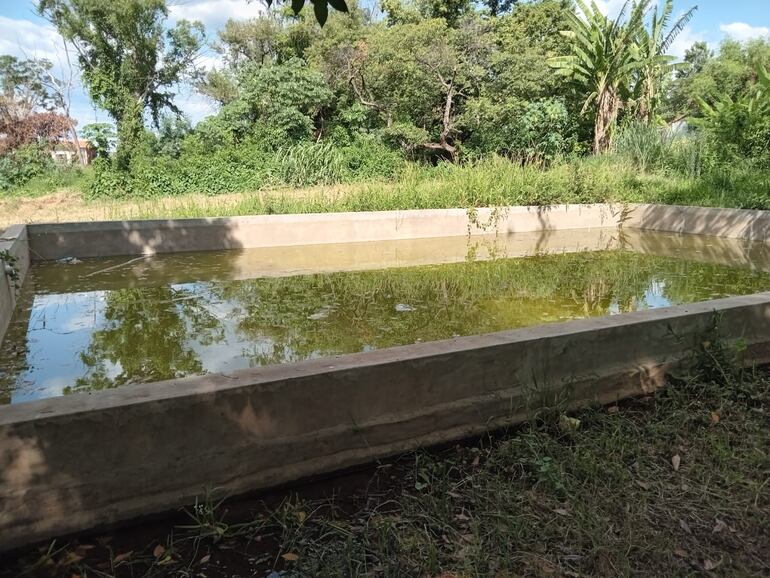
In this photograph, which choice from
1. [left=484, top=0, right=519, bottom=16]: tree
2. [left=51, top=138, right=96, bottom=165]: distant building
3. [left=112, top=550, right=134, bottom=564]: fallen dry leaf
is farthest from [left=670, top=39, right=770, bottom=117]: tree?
[left=112, top=550, right=134, bottom=564]: fallen dry leaf

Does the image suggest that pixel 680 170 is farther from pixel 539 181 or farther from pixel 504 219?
pixel 504 219

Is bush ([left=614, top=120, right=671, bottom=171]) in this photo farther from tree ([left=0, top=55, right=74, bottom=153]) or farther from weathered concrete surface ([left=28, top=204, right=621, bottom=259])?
tree ([left=0, top=55, right=74, bottom=153])

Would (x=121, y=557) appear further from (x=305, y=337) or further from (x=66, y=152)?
(x=66, y=152)

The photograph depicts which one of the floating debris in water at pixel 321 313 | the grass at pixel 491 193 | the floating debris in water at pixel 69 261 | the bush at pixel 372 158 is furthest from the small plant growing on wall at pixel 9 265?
the bush at pixel 372 158

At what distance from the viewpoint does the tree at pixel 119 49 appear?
18875 millimetres

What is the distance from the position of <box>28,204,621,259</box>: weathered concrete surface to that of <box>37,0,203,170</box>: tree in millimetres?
10633

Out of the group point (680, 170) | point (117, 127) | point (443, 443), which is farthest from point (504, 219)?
point (117, 127)

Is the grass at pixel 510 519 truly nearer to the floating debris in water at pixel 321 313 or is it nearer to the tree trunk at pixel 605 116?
the floating debris in water at pixel 321 313

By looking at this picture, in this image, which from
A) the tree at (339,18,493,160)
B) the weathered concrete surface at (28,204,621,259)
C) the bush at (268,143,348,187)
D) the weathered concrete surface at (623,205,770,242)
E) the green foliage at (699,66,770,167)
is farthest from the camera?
the tree at (339,18,493,160)

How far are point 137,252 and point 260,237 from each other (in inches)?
68.5

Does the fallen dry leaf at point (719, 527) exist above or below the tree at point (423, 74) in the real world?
below

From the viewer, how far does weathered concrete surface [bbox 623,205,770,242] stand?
32.0 feet

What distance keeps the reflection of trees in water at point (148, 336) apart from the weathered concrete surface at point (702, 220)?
8.78 meters

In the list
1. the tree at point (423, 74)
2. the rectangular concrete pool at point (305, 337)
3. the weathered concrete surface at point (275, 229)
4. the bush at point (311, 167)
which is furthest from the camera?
the tree at point (423, 74)
